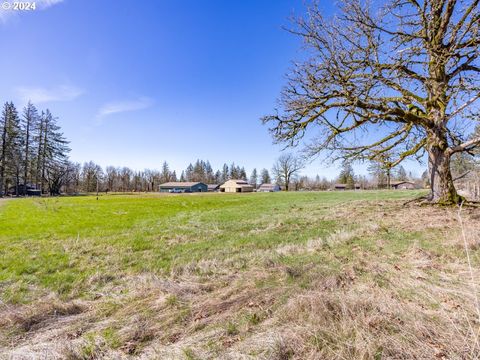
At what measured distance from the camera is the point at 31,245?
27.2ft

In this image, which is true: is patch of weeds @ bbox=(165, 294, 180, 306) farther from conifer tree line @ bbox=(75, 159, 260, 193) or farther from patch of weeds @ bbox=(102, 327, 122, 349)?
conifer tree line @ bbox=(75, 159, 260, 193)

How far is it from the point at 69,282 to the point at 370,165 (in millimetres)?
13226

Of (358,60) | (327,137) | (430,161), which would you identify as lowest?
(430,161)

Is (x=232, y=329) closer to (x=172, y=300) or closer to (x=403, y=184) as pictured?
(x=172, y=300)

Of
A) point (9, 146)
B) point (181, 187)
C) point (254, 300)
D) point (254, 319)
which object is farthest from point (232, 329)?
point (181, 187)

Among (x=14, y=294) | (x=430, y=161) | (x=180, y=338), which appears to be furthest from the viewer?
(x=430, y=161)

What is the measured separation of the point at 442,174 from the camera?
1013cm

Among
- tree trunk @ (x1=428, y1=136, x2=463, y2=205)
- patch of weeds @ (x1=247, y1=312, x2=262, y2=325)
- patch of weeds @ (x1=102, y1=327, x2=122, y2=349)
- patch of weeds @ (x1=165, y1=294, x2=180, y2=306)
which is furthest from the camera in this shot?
tree trunk @ (x1=428, y1=136, x2=463, y2=205)

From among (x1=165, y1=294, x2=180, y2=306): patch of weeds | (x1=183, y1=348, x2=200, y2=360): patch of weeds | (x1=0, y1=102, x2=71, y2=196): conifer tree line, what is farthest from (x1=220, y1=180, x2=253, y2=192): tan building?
(x1=183, y1=348, x2=200, y2=360): patch of weeds

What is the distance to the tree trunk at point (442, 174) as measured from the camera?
9.90 metres

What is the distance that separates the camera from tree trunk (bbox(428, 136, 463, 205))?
9.90m

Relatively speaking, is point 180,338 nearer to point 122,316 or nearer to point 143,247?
point 122,316

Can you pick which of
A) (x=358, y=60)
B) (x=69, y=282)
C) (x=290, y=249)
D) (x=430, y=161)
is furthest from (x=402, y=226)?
(x=69, y=282)

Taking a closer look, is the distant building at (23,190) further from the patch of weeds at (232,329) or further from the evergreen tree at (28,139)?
the patch of weeds at (232,329)
